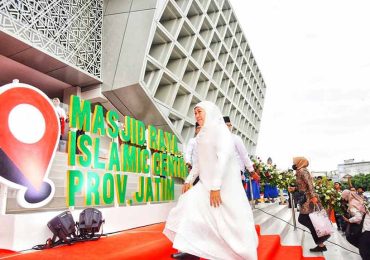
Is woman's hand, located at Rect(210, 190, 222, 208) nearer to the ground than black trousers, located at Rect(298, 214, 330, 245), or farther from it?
farther from it

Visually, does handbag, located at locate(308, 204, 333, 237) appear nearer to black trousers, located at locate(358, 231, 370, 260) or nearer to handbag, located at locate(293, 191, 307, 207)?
handbag, located at locate(293, 191, 307, 207)

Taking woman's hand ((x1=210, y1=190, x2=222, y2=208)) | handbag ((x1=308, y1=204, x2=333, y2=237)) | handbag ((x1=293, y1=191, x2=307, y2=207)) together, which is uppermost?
woman's hand ((x1=210, y1=190, x2=222, y2=208))

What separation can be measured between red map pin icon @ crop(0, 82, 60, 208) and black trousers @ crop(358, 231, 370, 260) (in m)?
4.82

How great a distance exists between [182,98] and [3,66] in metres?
11.0

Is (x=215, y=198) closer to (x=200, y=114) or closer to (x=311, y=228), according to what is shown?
(x=200, y=114)

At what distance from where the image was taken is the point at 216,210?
271 cm

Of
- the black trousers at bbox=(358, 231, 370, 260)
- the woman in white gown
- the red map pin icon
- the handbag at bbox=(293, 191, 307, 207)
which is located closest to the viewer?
the woman in white gown

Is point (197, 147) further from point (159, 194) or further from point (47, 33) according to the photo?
point (47, 33)

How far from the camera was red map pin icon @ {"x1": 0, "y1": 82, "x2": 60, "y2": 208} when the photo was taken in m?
3.69

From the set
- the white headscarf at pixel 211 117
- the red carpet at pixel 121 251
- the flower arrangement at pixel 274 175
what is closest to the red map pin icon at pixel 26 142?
the red carpet at pixel 121 251

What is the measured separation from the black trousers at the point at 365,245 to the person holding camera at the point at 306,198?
0.50m

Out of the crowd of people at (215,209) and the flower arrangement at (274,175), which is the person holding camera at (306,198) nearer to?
the crowd of people at (215,209)

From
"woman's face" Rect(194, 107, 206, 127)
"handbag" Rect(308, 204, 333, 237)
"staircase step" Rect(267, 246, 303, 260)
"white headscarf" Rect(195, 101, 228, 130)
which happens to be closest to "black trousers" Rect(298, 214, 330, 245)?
"handbag" Rect(308, 204, 333, 237)

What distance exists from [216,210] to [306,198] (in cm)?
289
